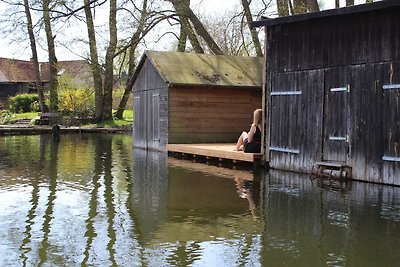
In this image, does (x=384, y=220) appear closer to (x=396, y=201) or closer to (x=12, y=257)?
(x=396, y=201)

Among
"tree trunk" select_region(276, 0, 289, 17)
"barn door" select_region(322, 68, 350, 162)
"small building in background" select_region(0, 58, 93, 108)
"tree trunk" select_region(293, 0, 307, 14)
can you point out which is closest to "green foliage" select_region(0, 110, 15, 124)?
"small building in background" select_region(0, 58, 93, 108)

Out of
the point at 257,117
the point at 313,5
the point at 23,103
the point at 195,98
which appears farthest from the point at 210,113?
the point at 23,103

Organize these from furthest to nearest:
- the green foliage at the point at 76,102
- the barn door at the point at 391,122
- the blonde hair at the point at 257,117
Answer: the green foliage at the point at 76,102 → the blonde hair at the point at 257,117 → the barn door at the point at 391,122

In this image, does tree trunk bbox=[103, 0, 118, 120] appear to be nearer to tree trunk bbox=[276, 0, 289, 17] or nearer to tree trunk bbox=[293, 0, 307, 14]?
tree trunk bbox=[276, 0, 289, 17]

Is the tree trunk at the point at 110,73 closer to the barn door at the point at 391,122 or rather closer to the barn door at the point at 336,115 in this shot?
the barn door at the point at 336,115

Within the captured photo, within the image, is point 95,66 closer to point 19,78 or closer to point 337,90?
point 337,90


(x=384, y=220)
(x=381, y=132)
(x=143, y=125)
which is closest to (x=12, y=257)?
(x=384, y=220)

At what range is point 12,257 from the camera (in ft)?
20.7

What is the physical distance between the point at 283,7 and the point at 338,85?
1213 centimetres

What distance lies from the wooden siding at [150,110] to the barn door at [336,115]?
7659 mm

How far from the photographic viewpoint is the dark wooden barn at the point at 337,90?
11664mm

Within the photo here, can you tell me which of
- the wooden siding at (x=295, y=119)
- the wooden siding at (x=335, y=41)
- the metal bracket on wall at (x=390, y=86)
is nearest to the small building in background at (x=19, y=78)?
the wooden siding at (x=295, y=119)

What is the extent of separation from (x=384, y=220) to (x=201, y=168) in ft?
23.9

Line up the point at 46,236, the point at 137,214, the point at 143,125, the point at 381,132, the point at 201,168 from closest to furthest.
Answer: the point at 46,236 < the point at 137,214 < the point at 381,132 < the point at 201,168 < the point at 143,125
